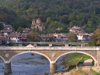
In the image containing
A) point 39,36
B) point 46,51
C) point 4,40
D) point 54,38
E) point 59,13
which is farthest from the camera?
point 59,13

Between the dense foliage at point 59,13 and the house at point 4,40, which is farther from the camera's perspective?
the dense foliage at point 59,13

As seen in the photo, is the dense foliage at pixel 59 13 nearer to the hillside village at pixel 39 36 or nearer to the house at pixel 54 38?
the hillside village at pixel 39 36

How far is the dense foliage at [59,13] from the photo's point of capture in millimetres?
92950

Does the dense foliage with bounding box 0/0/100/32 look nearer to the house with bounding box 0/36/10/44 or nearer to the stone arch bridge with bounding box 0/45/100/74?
the house with bounding box 0/36/10/44

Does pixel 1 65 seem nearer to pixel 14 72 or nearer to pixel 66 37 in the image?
pixel 14 72

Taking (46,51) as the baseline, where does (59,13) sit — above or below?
above

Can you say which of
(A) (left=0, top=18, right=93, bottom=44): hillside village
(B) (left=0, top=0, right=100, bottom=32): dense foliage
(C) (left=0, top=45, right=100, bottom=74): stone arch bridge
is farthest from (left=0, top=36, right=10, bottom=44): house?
(B) (left=0, top=0, right=100, bottom=32): dense foliage

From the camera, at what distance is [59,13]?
11425cm

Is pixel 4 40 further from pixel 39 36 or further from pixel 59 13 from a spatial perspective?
pixel 59 13

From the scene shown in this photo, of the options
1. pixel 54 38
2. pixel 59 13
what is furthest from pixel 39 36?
pixel 59 13

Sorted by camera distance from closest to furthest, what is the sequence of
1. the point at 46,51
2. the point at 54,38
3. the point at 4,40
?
the point at 46,51
the point at 4,40
the point at 54,38

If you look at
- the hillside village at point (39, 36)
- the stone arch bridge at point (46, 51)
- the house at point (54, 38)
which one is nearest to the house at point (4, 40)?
the hillside village at point (39, 36)

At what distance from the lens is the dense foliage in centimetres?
9295

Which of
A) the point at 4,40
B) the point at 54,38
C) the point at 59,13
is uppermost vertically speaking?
the point at 59,13
